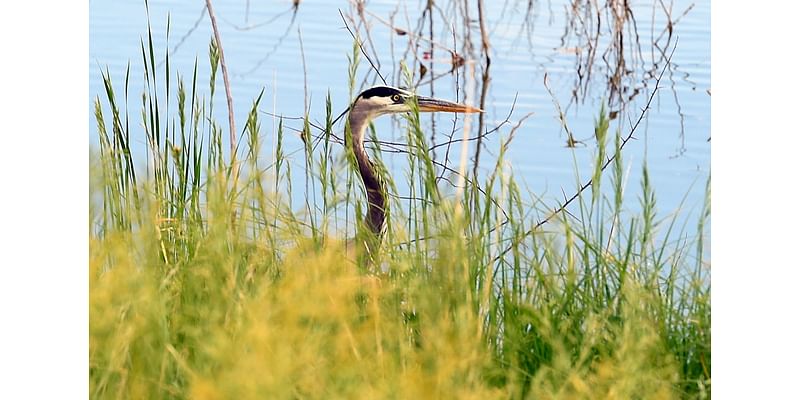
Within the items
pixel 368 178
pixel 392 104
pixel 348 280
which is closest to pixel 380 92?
pixel 392 104

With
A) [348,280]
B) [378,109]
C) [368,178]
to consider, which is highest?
[378,109]

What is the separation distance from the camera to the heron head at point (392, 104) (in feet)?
6.15

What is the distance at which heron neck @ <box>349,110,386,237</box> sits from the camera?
6.03 feet

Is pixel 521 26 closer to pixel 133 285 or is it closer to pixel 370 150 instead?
pixel 370 150

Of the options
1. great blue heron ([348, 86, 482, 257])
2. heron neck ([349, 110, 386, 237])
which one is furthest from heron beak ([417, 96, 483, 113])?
heron neck ([349, 110, 386, 237])

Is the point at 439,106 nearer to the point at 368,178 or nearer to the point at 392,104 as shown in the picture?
the point at 392,104

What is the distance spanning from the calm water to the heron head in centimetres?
2

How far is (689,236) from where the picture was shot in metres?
1.75

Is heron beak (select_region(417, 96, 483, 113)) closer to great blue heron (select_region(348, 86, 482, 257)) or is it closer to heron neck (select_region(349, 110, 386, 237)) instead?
great blue heron (select_region(348, 86, 482, 257))

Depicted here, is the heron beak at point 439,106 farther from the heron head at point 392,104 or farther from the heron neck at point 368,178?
the heron neck at point 368,178

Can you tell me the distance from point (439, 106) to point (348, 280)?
1.55 feet

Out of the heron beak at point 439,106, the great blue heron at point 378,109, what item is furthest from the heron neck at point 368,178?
the heron beak at point 439,106

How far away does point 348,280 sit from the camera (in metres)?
1.54
